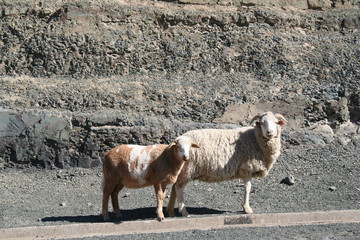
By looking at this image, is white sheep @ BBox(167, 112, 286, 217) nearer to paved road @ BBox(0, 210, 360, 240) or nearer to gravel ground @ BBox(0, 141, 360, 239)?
gravel ground @ BBox(0, 141, 360, 239)

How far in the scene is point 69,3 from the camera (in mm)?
19672

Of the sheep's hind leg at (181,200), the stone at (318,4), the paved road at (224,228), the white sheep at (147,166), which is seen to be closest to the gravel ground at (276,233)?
the paved road at (224,228)

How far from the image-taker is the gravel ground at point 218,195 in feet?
36.3

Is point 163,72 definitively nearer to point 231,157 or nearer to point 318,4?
point 318,4

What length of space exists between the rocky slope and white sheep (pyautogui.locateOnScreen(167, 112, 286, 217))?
4.03 m

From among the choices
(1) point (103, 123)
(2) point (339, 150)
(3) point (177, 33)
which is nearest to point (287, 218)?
(2) point (339, 150)

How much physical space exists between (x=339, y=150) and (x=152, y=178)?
22.6 feet

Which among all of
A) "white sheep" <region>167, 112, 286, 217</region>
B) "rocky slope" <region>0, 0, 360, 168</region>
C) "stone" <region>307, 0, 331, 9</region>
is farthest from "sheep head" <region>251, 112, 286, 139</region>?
"stone" <region>307, 0, 331, 9</region>

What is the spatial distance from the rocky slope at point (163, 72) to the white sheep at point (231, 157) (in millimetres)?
4032

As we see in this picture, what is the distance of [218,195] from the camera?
13430 millimetres

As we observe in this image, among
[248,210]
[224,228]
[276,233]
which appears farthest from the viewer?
[248,210]

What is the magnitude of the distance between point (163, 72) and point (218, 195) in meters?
6.21

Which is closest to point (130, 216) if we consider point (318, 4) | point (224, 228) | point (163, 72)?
point (224, 228)

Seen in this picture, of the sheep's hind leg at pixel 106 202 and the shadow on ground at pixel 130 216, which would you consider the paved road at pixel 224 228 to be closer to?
the shadow on ground at pixel 130 216
